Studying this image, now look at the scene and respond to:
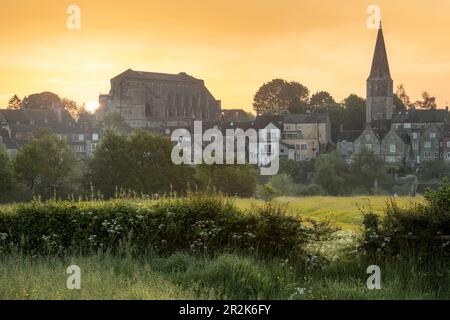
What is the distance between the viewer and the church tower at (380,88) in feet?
445

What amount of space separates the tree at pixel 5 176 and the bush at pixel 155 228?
4747cm

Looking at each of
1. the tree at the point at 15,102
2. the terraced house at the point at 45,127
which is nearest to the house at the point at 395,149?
the terraced house at the point at 45,127

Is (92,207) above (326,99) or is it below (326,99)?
below

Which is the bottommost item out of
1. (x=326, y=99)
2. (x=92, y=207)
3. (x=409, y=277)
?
(x=409, y=277)

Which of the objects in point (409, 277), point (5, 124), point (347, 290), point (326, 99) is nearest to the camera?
point (347, 290)

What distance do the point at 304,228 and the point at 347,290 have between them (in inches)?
122

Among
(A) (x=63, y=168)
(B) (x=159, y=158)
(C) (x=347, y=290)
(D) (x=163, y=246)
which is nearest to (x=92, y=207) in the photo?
(D) (x=163, y=246)

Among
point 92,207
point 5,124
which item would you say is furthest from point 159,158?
point 5,124

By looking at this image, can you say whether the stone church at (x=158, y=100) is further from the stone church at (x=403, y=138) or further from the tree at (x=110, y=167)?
the tree at (x=110, y=167)

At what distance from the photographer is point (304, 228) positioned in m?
15.1

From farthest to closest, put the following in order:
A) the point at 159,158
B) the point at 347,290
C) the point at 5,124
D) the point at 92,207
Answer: the point at 5,124 < the point at 159,158 < the point at 92,207 < the point at 347,290

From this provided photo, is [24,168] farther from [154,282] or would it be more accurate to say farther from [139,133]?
[154,282]

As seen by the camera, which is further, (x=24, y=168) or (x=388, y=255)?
(x=24, y=168)

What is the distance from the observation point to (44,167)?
227ft
